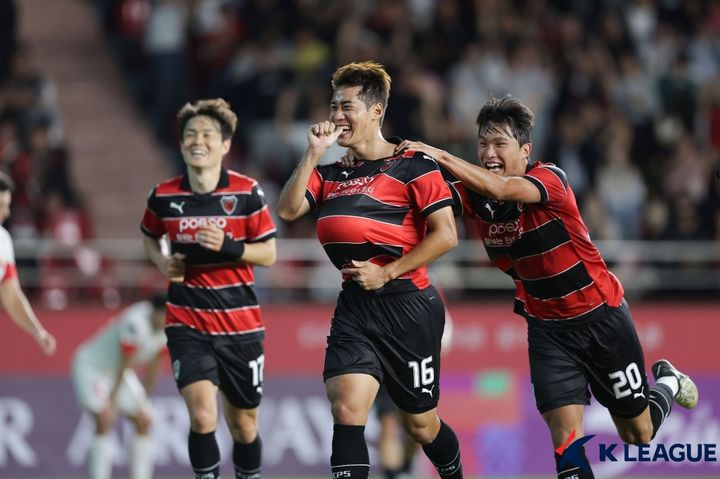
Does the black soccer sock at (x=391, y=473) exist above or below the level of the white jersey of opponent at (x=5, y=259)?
below

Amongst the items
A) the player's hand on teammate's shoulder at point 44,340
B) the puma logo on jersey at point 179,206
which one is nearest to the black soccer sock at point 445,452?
the puma logo on jersey at point 179,206

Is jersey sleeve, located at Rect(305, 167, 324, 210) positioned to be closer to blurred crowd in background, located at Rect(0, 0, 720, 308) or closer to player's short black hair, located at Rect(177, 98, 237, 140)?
player's short black hair, located at Rect(177, 98, 237, 140)

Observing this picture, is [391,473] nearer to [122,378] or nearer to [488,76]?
[122,378]

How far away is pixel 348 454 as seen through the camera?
323 inches

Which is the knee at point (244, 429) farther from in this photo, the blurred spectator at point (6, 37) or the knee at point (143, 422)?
the blurred spectator at point (6, 37)

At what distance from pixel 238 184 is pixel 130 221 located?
8.70 meters

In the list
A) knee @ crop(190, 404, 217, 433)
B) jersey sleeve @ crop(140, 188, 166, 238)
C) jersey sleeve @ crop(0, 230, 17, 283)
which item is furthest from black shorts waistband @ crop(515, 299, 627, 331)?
jersey sleeve @ crop(0, 230, 17, 283)

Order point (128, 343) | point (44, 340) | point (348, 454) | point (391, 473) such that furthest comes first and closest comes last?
point (391, 473) → point (128, 343) → point (44, 340) → point (348, 454)

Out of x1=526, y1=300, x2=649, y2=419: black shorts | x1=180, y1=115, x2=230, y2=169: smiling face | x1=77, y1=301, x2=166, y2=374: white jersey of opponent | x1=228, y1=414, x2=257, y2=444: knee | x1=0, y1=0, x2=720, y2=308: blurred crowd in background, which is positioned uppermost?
x1=0, y1=0, x2=720, y2=308: blurred crowd in background

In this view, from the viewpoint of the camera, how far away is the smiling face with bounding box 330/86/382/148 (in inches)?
336

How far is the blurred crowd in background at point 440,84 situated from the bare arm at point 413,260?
776 centimetres

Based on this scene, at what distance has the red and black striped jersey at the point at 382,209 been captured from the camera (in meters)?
8.41

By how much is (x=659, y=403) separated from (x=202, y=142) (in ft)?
12.0

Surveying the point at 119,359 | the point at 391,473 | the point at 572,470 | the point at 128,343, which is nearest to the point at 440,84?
the point at 391,473
